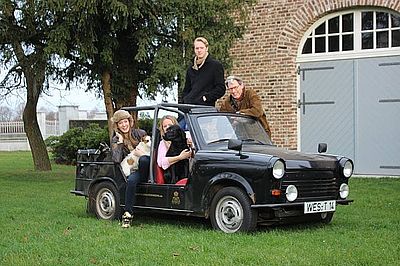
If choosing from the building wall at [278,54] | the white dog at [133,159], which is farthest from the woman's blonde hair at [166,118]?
the building wall at [278,54]

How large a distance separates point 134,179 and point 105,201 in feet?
2.55

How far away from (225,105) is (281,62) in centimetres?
768

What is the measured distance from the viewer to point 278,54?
17281 millimetres

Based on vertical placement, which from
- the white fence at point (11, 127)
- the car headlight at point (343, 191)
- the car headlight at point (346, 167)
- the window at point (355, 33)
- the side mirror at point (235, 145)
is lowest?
the car headlight at point (343, 191)

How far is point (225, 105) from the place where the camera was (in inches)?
387

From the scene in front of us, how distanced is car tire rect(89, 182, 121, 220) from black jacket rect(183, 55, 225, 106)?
1560 mm

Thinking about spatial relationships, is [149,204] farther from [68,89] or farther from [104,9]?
[68,89]

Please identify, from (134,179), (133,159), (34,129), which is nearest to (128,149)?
(133,159)

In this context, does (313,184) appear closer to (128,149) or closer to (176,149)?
(176,149)

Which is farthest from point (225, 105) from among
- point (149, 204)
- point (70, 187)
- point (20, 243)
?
point (70, 187)

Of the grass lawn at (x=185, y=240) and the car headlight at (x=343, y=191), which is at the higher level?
the car headlight at (x=343, y=191)

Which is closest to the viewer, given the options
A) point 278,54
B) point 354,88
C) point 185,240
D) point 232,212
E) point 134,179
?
point 185,240

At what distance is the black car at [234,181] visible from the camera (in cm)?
812

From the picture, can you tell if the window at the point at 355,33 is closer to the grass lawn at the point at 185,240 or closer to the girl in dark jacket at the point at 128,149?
the grass lawn at the point at 185,240
